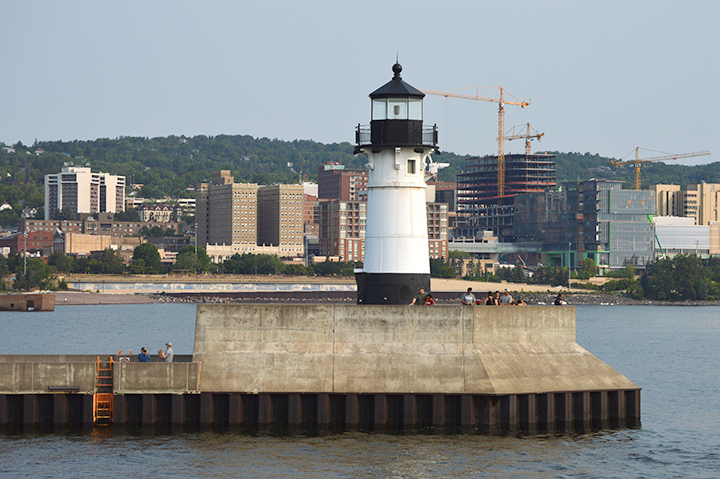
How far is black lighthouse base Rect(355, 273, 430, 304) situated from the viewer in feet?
125

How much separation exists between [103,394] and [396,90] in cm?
1531

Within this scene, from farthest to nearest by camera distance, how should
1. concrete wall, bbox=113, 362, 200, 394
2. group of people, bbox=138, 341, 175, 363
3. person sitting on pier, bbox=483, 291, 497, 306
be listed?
person sitting on pier, bbox=483, 291, 497, 306 → group of people, bbox=138, 341, 175, 363 → concrete wall, bbox=113, 362, 200, 394

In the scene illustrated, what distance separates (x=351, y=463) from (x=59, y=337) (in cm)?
6946

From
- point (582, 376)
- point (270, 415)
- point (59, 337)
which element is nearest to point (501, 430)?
point (582, 376)

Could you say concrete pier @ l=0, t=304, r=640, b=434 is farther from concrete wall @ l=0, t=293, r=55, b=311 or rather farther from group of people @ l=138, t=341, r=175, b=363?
concrete wall @ l=0, t=293, r=55, b=311

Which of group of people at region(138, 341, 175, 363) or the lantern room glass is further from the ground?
the lantern room glass

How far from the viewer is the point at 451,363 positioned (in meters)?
35.2

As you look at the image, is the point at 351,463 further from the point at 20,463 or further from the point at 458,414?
the point at 20,463

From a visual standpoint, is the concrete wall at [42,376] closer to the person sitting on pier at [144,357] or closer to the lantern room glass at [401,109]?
the person sitting on pier at [144,357]

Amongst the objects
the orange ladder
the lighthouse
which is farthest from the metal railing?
the orange ladder

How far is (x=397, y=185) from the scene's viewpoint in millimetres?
38000

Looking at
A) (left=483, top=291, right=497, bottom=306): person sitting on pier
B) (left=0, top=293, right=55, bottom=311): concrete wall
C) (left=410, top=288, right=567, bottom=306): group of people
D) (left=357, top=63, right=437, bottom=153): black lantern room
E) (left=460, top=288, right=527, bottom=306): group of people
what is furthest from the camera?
(left=0, top=293, right=55, bottom=311): concrete wall

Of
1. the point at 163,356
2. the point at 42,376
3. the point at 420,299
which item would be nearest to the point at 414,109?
the point at 420,299

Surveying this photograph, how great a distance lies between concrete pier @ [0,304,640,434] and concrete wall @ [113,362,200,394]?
34 millimetres
